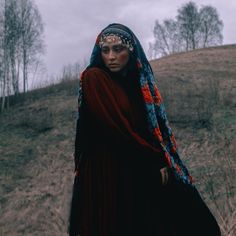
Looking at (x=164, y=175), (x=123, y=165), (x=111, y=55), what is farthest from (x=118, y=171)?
(x=111, y=55)

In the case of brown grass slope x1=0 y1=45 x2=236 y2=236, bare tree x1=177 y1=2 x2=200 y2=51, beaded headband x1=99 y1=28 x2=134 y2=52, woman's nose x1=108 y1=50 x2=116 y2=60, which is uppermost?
bare tree x1=177 y1=2 x2=200 y2=51

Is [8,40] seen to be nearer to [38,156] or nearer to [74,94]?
[74,94]

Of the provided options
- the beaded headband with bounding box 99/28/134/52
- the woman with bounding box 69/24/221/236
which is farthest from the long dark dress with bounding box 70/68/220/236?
the beaded headband with bounding box 99/28/134/52

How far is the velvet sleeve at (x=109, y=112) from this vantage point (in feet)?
6.80

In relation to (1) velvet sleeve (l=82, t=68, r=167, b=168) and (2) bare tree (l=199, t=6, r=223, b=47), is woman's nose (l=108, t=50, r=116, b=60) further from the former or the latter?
(2) bare tree (l=199, t=6, r=223, b=47)

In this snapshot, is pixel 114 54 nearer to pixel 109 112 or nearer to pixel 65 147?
pixel 109 112

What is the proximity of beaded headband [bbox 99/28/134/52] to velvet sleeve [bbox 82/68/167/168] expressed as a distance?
30 cm

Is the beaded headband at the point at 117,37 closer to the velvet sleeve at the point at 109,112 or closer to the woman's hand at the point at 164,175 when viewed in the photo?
the velvet sleeve at the point at 109,112

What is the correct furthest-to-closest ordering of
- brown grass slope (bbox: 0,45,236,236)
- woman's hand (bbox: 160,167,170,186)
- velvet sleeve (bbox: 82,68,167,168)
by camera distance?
brown grass slope (bbox: 0,45,236,236) < woman's hand (bbox: 160,167,170,186) < velvet sleeve (bbox: 82,68,167,168)

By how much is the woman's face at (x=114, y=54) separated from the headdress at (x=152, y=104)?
48 millimetres

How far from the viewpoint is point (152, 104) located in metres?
2.30

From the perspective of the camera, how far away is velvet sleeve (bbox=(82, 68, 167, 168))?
6.80 ft

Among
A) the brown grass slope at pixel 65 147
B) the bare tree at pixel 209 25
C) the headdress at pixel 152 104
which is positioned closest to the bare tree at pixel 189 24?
the bare tree at pixel 209 25

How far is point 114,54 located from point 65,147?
6.97m
